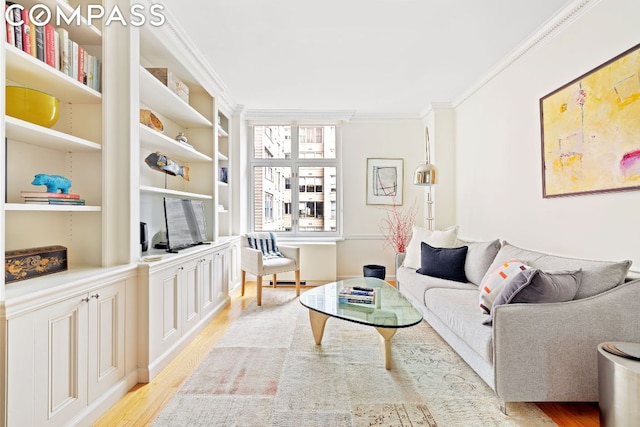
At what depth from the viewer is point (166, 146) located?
9.68ft

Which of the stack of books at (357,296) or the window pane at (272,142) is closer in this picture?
the stack of books at (357,296)

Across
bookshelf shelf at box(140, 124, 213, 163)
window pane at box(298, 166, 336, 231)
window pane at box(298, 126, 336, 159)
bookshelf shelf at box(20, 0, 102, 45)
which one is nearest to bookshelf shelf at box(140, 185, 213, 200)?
bookshelf shelf at box(140, 124, 213, 163)

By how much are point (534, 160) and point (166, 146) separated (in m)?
3.29

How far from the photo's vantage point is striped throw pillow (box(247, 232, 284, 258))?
14.0ft

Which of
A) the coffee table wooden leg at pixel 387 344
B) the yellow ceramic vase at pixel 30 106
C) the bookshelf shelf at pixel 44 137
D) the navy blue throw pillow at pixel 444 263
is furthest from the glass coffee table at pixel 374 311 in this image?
the yellow ceramic vase at pixel 30 106

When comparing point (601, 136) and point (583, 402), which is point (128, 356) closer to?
point (583, 402)

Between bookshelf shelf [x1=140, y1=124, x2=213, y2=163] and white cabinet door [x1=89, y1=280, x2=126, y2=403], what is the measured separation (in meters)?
1.16

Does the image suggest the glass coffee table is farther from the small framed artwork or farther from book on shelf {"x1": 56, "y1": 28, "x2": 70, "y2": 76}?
the small framed artwork

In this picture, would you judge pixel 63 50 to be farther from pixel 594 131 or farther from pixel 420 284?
pixel 594 131

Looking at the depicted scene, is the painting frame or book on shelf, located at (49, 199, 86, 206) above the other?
the painting frame

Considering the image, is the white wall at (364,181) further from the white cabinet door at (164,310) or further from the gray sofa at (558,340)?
the gray sofa at (558,340)

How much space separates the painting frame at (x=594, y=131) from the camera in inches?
74.9

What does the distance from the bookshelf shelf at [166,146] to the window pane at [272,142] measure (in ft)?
5.11

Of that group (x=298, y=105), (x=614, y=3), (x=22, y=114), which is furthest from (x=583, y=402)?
(x=298, y=105)
